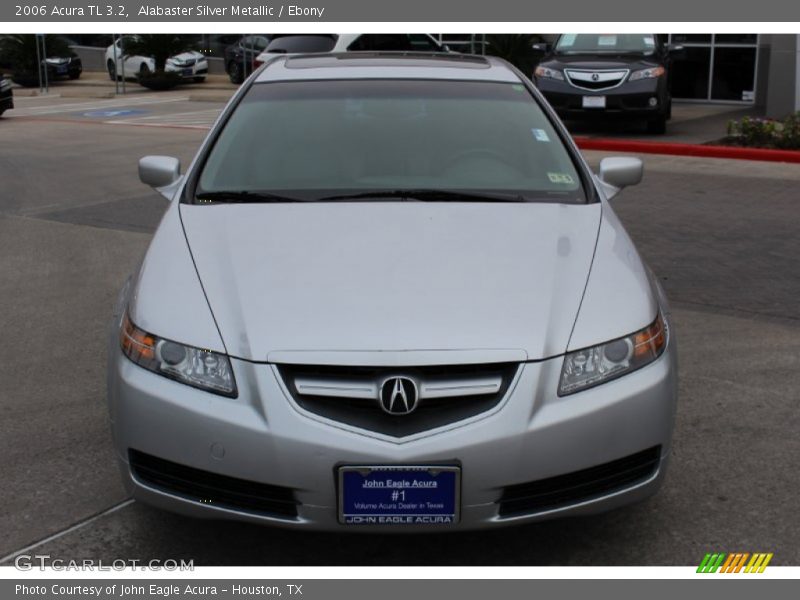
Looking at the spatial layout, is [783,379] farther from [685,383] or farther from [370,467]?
[370,467]

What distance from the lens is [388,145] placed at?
15.9 ft

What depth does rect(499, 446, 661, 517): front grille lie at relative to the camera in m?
3.41

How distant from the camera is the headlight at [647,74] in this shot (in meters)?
15.7

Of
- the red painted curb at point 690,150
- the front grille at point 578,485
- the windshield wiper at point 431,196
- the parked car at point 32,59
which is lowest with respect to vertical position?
the parked car at point 32,59

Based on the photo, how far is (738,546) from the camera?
12.6 ft

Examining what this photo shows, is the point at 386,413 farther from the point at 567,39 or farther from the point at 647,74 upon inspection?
the point at 567,39

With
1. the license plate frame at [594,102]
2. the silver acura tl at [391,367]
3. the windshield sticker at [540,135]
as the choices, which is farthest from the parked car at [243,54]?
the silver acura tl at [391,367]

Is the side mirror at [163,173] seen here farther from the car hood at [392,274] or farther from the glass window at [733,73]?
the glass window at [733,73]

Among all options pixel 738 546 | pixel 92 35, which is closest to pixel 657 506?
pixel 738 546

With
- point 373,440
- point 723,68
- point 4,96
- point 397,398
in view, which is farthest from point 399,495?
point 4,96

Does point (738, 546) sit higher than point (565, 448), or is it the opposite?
point (565, 448)

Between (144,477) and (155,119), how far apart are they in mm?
18676

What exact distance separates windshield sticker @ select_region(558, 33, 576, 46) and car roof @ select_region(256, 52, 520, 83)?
1151cm

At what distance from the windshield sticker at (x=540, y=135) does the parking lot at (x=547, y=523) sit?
136 centimetres
